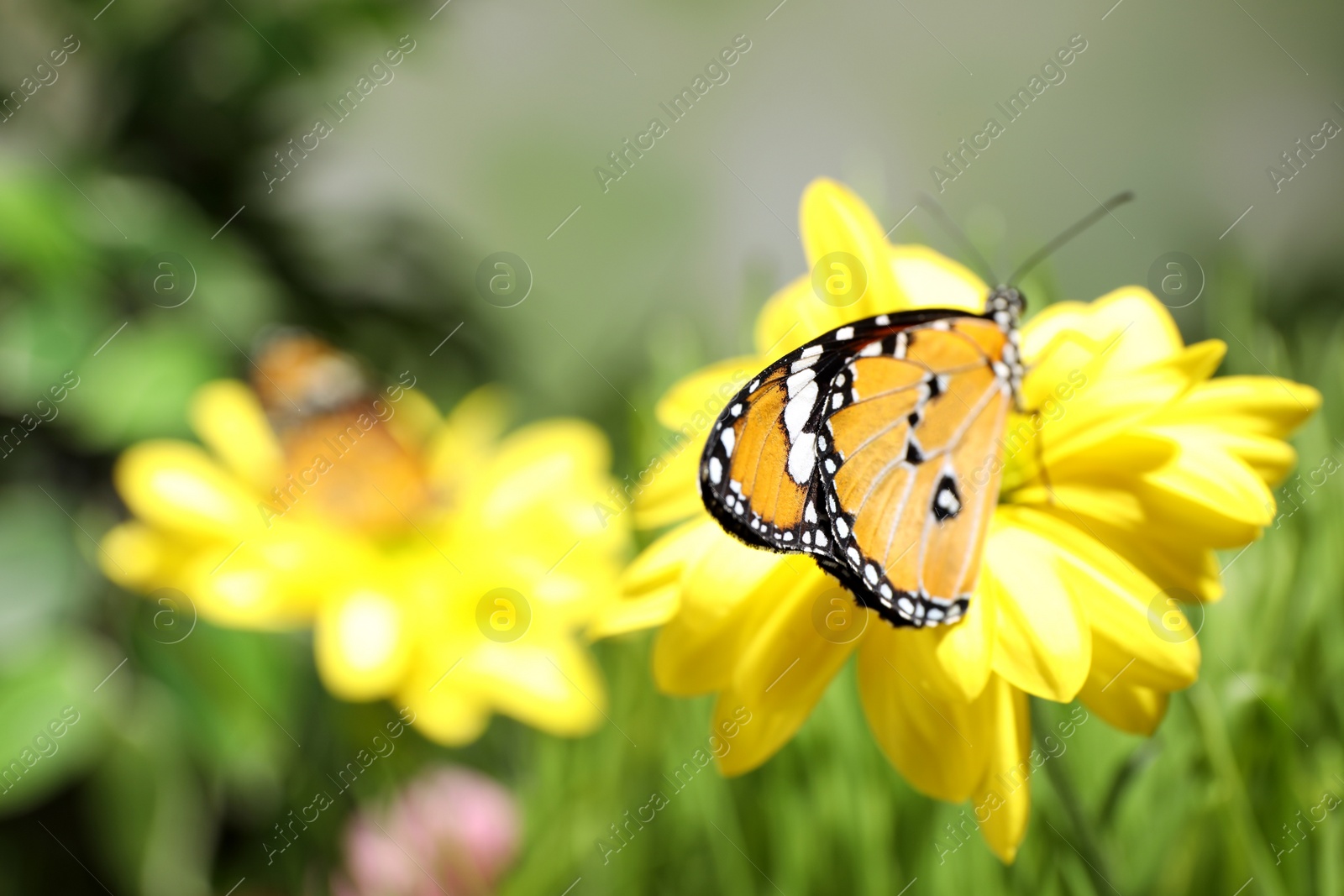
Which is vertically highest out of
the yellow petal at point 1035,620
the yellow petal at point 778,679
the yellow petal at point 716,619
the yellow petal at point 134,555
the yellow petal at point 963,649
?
the yellow petal at point 134,555

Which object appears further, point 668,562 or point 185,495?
point 185,495

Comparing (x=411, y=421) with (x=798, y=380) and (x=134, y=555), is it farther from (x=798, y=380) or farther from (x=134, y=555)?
(x=798, y=380)

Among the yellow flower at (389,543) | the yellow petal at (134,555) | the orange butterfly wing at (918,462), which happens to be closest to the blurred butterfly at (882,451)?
the orange butterfly wing at (918,462)

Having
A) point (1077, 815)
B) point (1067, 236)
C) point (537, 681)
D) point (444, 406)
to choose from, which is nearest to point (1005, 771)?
point (1077, 815)

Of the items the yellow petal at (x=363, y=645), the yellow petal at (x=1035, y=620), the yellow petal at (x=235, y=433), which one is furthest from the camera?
the yellow petal at (x=235, y=433)

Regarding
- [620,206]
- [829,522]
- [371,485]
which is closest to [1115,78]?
[620,206]

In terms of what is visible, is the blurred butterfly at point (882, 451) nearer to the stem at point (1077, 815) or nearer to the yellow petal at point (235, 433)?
the stem at point (1077, 815)
